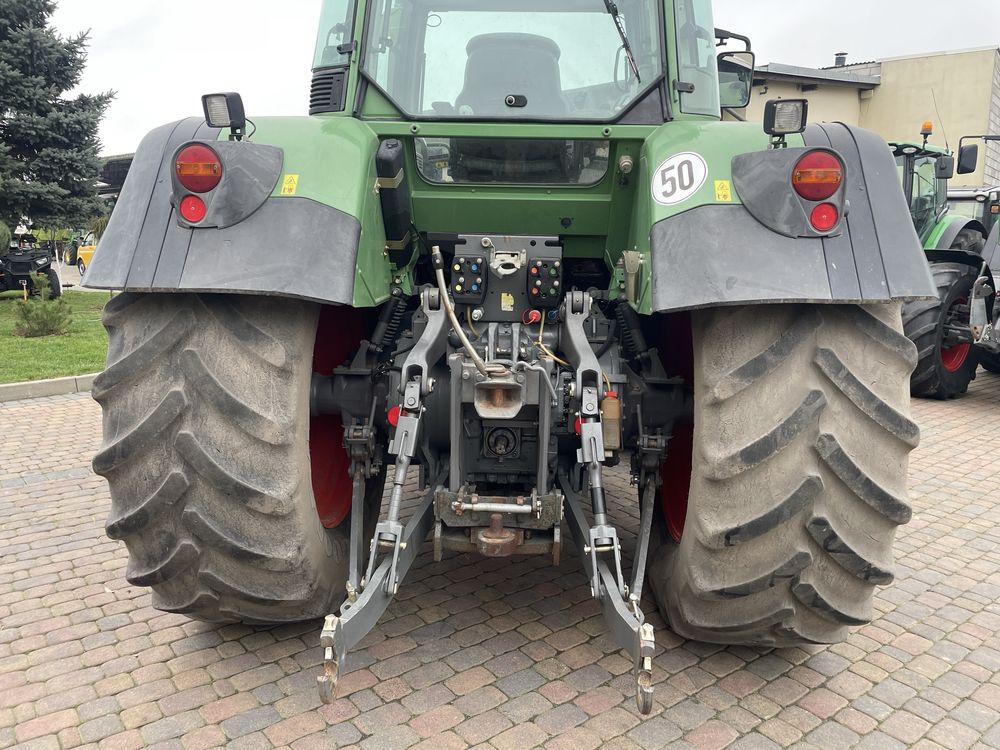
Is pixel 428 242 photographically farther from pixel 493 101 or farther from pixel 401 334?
pixel 493 101

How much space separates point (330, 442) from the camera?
3473mm

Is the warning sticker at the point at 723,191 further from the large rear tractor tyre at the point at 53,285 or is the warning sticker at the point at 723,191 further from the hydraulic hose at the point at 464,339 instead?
the large rear tractor tyre at the point at 53,285

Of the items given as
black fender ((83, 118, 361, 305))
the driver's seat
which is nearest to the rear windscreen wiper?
the driver's seat

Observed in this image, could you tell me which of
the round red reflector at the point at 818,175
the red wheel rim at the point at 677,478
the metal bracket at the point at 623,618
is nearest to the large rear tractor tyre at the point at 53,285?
the red wheel rim at the point at 677,478

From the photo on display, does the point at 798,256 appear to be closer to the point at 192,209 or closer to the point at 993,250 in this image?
the point at 192,209

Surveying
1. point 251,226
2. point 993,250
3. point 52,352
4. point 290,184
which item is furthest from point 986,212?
point 52,352

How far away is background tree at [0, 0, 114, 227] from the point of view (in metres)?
15.0

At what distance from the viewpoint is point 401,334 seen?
141 inches

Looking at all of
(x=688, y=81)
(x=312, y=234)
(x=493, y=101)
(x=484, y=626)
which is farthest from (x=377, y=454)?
(x=688, y=81)

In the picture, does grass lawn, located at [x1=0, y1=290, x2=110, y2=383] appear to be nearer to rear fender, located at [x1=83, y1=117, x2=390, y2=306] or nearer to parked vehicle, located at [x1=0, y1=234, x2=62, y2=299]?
parked vehicle, located at [x1=0, y1=234, x2=62, y2=299]

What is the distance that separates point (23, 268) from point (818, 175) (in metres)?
16.8

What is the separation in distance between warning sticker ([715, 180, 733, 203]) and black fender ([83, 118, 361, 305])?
118cm

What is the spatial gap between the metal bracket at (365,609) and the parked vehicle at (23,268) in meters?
15.1

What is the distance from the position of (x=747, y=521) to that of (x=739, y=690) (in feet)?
2.58
